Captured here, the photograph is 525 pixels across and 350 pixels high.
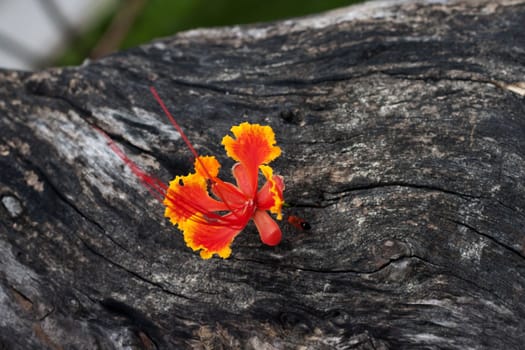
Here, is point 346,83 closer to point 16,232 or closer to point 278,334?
point 278,334

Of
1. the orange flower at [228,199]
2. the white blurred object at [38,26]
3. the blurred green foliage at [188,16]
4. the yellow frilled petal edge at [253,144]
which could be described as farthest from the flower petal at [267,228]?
the white blurred object at [38,26]

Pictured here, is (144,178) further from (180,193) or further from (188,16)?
(188,16)

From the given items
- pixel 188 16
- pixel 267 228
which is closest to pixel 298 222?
pixel 267 228

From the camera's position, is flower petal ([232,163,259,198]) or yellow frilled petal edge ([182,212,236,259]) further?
flower petal ([232,163,259,198])

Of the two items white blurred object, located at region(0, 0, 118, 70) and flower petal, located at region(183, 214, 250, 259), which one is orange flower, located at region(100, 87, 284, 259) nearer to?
flower petal, located at region(183, 214, 250, 259)

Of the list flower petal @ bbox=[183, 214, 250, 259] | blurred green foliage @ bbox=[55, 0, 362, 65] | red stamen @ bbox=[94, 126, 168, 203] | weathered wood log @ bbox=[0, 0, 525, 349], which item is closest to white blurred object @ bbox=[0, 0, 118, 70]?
blurred green foliage @ bbox=[55, 0, 362, 65]

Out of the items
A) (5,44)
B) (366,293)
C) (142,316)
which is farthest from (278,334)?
(5,44)

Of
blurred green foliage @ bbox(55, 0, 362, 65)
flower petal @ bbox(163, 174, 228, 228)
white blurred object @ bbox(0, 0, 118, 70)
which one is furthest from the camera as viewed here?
white blurred object @ bbox(0, 0, 118, 70)
